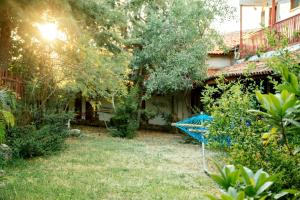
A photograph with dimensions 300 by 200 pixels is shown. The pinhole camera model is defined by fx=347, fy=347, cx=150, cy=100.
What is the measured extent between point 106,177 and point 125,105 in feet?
24.2

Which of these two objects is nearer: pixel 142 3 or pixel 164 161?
pixel 164 161

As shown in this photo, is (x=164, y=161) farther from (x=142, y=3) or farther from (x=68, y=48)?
(x=142, y=3)

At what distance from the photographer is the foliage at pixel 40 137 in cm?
773

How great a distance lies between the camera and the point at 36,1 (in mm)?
7641

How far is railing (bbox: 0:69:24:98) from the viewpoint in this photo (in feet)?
25.5

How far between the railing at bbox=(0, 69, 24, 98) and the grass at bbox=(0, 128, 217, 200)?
181 centimetres

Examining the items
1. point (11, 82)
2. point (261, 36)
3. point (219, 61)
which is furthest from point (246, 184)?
point (219, 61)

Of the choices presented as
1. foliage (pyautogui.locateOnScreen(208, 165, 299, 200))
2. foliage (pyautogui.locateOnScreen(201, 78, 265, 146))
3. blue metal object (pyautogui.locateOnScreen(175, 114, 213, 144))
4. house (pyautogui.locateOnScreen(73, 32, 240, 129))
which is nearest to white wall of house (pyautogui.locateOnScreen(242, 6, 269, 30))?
house (pyautogui.locateOnScreen(73, 32, 240, 129))

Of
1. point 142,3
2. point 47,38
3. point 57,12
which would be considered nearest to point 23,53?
point 47,38

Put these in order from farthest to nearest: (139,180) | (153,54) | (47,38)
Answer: (153,54) → (47,38) → (139,180)

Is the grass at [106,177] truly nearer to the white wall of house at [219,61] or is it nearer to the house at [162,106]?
the house at [162,106]

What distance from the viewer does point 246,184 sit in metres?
1.41

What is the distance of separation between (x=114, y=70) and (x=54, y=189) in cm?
469

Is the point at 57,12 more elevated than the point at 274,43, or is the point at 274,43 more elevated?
the point at 57,12
